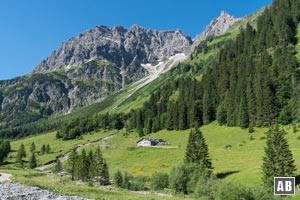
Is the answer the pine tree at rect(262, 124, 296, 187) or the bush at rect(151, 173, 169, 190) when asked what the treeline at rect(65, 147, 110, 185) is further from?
the pine tree at rect(262, 124, 296, 187)

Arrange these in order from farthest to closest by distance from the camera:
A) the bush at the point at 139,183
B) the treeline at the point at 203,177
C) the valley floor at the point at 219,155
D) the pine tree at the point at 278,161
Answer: the valley floor at the point at 219,155
the bush at the point at 139,183
the pine tree at the point at 278,161
the treeline at the point at 203,177

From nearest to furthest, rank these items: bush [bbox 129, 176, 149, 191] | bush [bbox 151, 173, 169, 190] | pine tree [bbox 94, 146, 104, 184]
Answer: bush [bbox 129, 176, 149, 191] < bush [bbox 151, 173, 169, 190] < pine tree [bbox 94, 146, 104, 184]

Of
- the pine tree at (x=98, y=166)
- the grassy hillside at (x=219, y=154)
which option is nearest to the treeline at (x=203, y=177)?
the grassy hillside at (x=219, y=154)

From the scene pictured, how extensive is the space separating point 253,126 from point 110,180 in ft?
255

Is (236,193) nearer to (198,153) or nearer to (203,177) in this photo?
(203,177)

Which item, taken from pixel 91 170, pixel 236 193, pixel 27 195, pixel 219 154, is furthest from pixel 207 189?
pixel 219 154

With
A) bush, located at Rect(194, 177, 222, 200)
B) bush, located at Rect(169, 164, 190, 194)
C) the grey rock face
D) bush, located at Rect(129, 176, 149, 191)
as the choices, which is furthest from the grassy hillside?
the grey rock face

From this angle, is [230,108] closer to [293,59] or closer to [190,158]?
[293,59]

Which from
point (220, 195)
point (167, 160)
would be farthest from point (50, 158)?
point (220, 195)

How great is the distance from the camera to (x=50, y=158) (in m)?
198

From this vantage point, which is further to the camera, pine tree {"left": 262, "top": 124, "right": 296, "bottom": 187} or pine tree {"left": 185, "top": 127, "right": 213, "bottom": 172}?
pine tree {"left": 185, "top": 127, "right": 213, "bottom": 172}

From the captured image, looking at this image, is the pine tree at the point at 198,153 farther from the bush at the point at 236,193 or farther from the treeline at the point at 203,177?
the bush at the point at 236,193

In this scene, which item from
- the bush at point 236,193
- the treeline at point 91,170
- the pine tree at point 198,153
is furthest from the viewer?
the treeline at point 91,170

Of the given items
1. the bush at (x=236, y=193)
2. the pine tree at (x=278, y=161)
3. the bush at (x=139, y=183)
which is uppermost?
the pine tree at (x=278, y=161)
